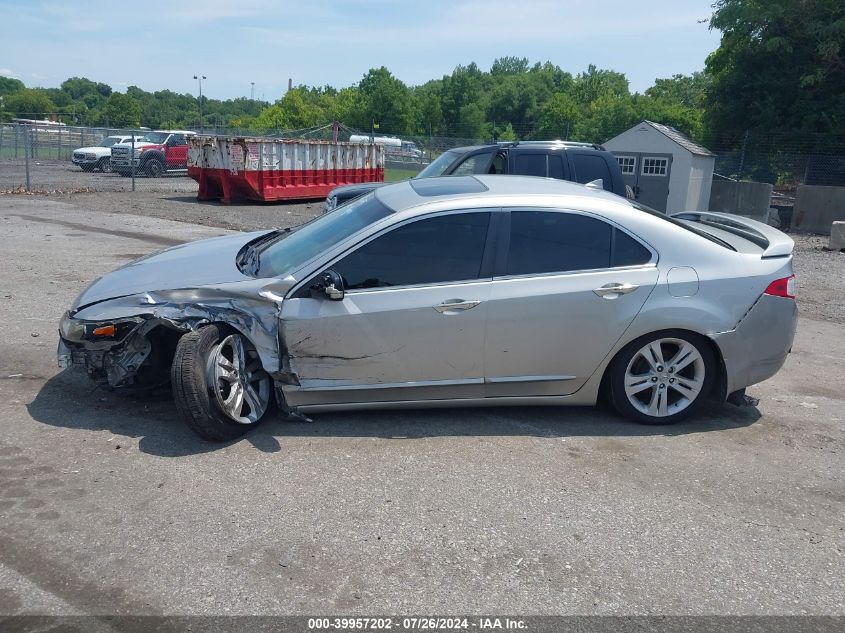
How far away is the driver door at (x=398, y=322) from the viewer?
4727 millimetres

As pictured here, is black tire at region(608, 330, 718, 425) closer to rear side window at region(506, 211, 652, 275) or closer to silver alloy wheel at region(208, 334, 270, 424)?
rear side window at region(506, 211, 652, 275)

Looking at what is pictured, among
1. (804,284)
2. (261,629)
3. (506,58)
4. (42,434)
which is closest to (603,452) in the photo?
(261,629)

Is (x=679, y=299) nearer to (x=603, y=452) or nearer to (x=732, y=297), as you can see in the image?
(x=732, y=297)

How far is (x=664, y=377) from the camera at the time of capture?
5.11 m

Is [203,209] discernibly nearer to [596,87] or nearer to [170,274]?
[170,274]

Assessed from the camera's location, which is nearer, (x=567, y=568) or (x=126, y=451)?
(x=567, y=568)

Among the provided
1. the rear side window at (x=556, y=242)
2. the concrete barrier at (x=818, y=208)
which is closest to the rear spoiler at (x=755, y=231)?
the rear side window at (x=556, y=242)

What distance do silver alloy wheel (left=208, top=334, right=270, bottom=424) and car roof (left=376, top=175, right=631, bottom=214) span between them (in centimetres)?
139

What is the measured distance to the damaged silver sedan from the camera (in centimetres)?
473

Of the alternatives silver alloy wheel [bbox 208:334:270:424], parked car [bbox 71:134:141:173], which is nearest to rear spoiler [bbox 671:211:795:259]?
silver alloy wheel [bbox 208:334:270:424]

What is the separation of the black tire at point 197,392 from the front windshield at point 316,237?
678 millimetres

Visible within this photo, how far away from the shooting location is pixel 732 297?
16.6 feet

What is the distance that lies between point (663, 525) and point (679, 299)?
1700 millimetres

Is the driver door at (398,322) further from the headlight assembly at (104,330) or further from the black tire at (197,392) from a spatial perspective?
the headlight assembly at (104,330)
